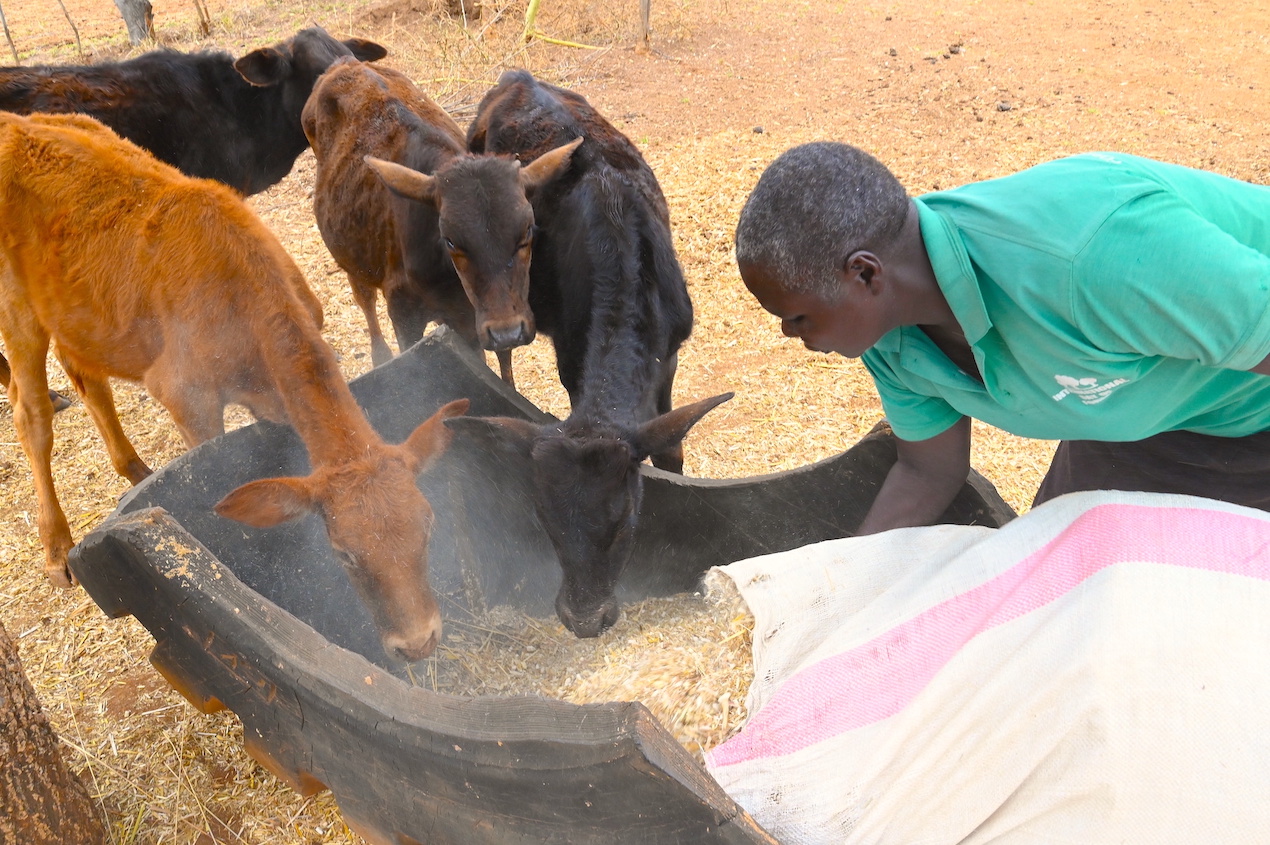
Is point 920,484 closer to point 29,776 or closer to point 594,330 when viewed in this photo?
point 594,330

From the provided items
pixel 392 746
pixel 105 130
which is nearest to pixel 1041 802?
pixel 392 746

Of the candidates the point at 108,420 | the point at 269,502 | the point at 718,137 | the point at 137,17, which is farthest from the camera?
the point at 137,17

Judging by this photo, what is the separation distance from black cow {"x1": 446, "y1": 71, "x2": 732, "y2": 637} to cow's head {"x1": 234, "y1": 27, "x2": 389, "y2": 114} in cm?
237

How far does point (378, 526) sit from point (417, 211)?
2518 mm

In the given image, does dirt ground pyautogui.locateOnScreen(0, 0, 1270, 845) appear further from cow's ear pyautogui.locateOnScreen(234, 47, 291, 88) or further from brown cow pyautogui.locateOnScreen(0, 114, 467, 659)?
cow's ear pyautogui.locateOnScreen(234, 47, 291, 88)

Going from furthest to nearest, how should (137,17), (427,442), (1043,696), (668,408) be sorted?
(137,17) → (668,408) → (427,442) → (1043,696)

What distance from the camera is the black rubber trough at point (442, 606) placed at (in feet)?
6.70

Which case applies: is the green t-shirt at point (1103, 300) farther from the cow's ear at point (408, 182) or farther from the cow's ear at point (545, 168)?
the cow's ear at point (408, 182)

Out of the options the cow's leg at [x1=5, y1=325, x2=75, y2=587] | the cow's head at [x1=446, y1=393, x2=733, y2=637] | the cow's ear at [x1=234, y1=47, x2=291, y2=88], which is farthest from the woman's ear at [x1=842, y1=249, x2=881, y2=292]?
the cow's ear at [x1=234, y1=47, x2=291, y2=88]

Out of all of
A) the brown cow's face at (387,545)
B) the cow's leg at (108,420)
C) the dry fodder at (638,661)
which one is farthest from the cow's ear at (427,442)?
the cow's leg at (108,420)

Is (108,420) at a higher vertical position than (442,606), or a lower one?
higher

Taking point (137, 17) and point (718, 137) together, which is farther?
point (137, 17)

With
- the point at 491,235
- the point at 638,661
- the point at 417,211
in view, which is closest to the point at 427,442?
the point at 638,661

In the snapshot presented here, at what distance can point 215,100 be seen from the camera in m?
7.18
